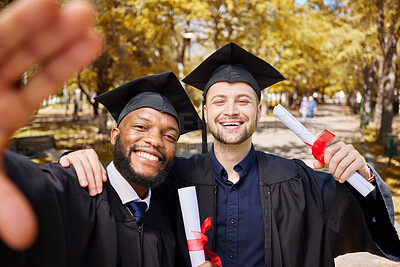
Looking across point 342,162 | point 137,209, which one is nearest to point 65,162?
point 137,209

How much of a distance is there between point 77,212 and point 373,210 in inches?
72.7

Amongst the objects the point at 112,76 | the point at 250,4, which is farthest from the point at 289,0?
the point at 112,76

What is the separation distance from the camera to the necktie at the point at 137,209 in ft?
6.41

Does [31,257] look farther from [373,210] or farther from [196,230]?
[373,210]

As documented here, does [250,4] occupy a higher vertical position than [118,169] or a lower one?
higher

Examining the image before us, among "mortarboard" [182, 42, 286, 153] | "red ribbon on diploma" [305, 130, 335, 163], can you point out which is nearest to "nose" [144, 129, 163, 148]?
"mortarboard" [182, 42, 286, 153]

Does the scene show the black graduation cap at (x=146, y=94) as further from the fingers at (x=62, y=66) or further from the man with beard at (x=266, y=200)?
the fingers at (x=62, y=66)

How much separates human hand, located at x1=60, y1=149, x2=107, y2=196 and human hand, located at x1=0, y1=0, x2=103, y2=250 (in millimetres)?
1073

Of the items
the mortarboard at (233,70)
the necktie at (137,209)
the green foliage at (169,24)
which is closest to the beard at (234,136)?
the mortarboard at (233,70)

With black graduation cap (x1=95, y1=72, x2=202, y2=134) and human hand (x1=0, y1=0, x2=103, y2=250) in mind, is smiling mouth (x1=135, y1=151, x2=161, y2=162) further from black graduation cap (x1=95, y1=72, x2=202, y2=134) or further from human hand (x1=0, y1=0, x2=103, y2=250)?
human hand (x1=0, y1=0, x2=103, y2=250)

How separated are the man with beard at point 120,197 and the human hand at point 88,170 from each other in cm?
5

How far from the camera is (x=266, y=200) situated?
7.22ft

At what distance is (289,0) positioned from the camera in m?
13.9

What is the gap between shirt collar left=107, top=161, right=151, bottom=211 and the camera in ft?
6.54
